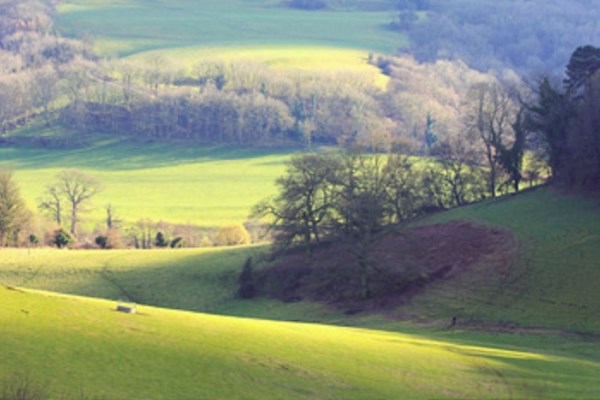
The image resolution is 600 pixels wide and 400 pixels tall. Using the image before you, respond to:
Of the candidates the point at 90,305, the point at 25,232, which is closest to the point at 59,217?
the point at 25,232

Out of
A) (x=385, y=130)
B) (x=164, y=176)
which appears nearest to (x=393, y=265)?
(x=385, y=130)

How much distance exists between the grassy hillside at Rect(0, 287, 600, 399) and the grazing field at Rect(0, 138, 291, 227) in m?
81.6

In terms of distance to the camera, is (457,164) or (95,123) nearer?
(457,164)

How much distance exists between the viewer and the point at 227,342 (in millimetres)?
38438

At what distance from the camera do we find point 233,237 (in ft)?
346

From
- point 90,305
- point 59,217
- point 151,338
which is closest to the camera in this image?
point 151,338

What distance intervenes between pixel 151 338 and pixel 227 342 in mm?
2977

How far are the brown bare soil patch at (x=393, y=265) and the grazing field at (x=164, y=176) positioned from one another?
49.5 m

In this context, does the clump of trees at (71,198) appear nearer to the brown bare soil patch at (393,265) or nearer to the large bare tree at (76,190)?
the large bare tree at (76,190)

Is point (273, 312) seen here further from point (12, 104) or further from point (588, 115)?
point (12, 104)

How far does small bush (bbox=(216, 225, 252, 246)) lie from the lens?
105 metres

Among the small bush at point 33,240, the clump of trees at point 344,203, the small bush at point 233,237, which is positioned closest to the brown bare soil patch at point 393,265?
the clump of trees at point 344,203

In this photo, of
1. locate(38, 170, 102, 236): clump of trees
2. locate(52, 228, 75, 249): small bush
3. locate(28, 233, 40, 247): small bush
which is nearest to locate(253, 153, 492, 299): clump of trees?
locate(52, 228, 75, 249): small bush

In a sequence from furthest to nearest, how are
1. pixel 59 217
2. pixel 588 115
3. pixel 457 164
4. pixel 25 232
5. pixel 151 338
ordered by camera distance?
pixel 59 217 < pixel 25 232 < pixel 457 164 < pixel 588 115 < pixel 151 338
